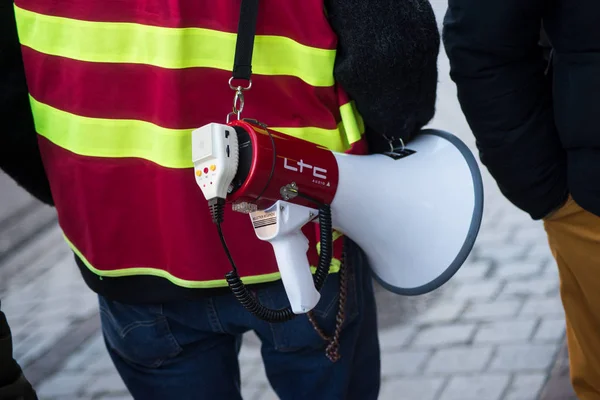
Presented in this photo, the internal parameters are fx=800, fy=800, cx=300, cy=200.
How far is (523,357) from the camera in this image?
2.67 metres

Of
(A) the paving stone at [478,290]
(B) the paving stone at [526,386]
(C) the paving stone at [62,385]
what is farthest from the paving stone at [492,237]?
(C) the paving stone at [62,385]

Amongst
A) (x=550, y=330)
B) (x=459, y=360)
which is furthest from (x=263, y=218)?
(x=550, y=330)

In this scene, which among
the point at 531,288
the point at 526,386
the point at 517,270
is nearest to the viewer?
the point at 526,386

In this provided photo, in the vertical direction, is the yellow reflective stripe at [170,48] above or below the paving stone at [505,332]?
above

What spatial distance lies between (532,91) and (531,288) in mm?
1639

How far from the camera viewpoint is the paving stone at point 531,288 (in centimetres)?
300

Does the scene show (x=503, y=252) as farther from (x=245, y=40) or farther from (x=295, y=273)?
(x=245, y=40)

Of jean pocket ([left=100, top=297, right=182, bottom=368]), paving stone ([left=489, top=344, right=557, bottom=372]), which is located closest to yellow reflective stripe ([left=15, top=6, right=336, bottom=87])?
jean pocket ([left=100, top=297, right=182, bottom=368])

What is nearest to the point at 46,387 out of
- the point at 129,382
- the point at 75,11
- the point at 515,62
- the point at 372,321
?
the point at 129,382

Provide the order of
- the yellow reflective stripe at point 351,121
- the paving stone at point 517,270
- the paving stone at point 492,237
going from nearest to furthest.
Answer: the yellow reflective stripe at point 351,121 < the paving stone at point 517,270 < the paving stone at point 492,237

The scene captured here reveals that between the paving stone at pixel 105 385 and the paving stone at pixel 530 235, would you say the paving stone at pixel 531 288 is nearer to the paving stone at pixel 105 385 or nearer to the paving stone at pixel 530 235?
the paving stone at pixel 530 235

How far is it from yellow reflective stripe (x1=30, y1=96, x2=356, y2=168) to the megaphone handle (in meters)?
0.19

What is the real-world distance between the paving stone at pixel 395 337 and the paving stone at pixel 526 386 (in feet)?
1.41

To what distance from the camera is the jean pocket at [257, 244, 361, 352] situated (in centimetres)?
147
